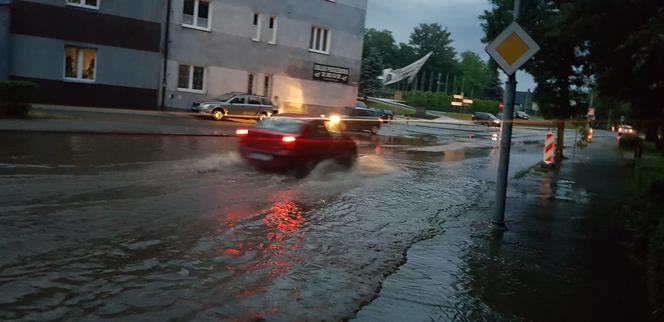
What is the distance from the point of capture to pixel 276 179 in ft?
39.6

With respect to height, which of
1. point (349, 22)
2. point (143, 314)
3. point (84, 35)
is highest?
point (349, 22)

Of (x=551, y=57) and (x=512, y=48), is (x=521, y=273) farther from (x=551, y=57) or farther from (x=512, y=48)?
(x=551, y=57)

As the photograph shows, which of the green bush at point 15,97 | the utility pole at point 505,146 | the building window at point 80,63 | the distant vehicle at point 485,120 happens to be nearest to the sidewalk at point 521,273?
the utility pole at point 505,146

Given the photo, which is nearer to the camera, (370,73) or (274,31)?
(274,31)

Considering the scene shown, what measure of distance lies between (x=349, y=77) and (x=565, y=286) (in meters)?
34.4

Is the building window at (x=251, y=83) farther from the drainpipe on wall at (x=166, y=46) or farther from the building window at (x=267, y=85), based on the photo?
the drainpipe on wall at (x=166, y=46)

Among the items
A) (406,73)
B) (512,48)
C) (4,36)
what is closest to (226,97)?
(4,36)

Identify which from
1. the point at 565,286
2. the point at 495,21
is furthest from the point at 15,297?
the point at 495,21

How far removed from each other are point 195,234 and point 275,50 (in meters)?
29.3

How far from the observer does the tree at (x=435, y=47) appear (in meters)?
110

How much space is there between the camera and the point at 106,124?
2025cm

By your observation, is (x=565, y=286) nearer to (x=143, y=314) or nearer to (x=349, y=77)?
(x=143, y=314)

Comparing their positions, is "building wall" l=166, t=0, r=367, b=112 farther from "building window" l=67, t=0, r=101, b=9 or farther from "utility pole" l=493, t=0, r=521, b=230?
"utility pole" l=493, t=0, r=521, b=230

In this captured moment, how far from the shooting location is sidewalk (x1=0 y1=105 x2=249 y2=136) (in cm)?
1730
